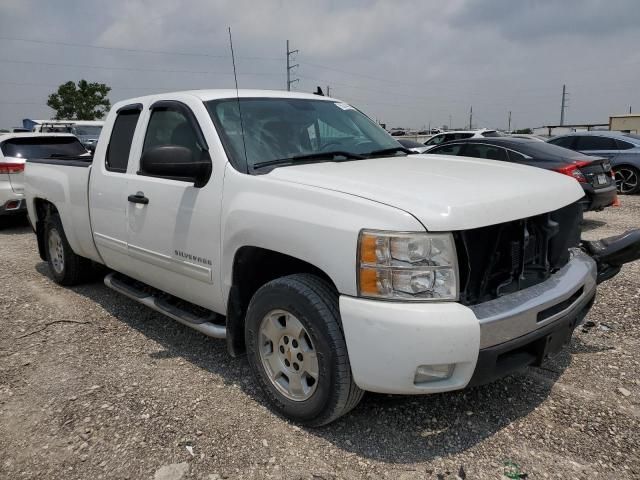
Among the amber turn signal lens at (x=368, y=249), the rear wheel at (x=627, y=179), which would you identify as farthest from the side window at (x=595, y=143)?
the amber turn signal lens at (x=368, y=249)

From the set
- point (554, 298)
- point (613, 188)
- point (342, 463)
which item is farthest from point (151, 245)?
point (613, 188)

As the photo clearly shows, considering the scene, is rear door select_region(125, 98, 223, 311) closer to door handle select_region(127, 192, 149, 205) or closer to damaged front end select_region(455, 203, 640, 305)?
door handle select_region(127, 192, 149, 205)

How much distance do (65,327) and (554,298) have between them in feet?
12.5

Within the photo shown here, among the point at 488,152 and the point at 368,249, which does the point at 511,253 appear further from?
the point at 488,152

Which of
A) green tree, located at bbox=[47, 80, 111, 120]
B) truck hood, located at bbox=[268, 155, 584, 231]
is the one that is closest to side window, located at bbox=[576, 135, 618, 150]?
truck hood, located at bbox=[268, 155, 584, 231]

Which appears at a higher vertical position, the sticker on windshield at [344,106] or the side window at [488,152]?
the sticker on windshield at [344,106]

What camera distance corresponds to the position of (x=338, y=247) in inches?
98.6

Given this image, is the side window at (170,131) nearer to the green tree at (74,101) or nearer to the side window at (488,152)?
the side window at (488,152)

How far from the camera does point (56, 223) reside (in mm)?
5355

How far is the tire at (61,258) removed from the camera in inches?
210

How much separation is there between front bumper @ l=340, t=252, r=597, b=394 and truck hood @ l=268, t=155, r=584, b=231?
Answer: 0.40 metres

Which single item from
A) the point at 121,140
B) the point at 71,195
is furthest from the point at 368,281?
the point at 71,195

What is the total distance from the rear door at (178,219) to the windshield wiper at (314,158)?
0.29m

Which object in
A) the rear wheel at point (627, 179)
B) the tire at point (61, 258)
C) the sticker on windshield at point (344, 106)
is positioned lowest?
the rear wheel at point (627, 179)
